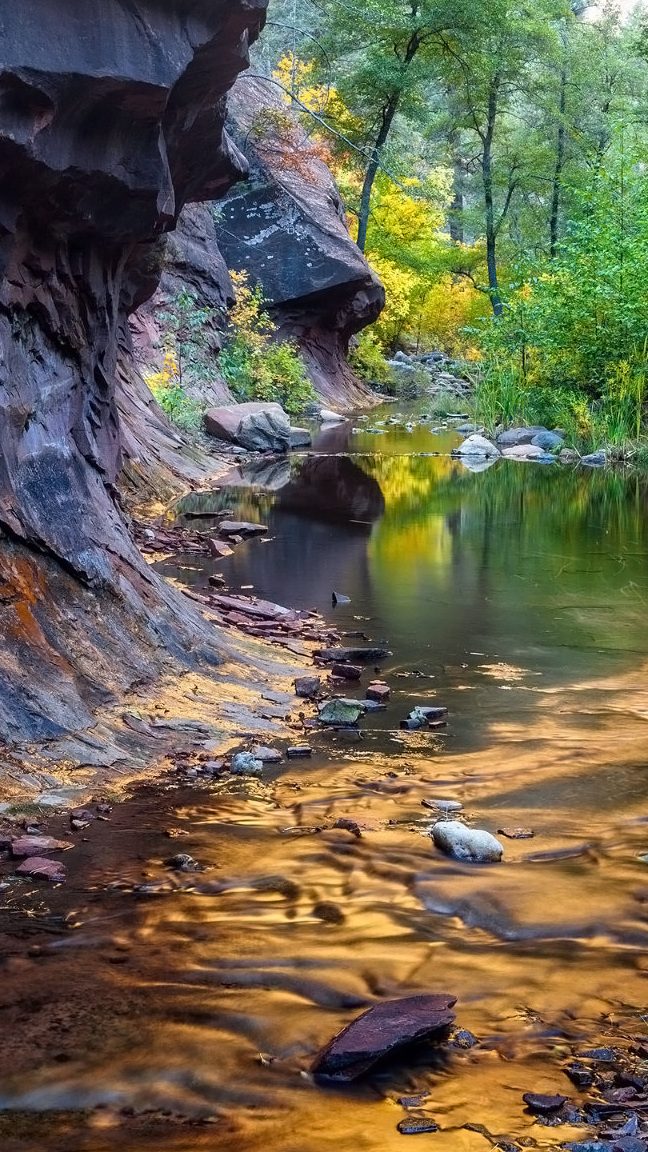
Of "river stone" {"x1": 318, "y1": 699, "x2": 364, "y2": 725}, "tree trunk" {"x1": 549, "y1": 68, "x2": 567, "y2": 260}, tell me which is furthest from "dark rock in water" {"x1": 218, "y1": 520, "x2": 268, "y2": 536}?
"tree trunk" {"x1": 549, "y1": 68, "x2": 567, "y2": 260}

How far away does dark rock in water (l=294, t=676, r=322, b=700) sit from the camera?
6.09 metres

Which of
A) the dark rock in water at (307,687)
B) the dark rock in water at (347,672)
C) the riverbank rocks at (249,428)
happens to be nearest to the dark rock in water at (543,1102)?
the dark rock in water at (307,687)

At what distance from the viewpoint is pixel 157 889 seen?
344 centimetres

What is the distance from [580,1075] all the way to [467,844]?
4.71ft

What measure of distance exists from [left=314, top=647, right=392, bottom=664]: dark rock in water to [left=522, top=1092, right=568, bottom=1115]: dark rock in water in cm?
467

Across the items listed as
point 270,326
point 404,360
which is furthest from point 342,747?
point 404,360

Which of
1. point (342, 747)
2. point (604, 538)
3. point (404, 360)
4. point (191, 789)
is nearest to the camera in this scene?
point (191, 789)

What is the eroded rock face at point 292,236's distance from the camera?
27109 mm

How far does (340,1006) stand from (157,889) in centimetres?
89

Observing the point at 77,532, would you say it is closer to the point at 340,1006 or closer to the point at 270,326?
the point at 340,1006

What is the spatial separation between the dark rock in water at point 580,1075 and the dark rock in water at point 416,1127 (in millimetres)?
338

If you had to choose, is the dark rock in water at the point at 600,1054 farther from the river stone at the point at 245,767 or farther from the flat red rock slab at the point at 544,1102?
the river stone at the point at 245,767

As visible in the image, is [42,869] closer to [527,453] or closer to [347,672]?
[347,672]

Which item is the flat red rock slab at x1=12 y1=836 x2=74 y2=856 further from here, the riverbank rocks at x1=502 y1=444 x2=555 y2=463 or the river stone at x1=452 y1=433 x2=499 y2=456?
the river stone at x1=452 y1=433 x2=499 y2=456
